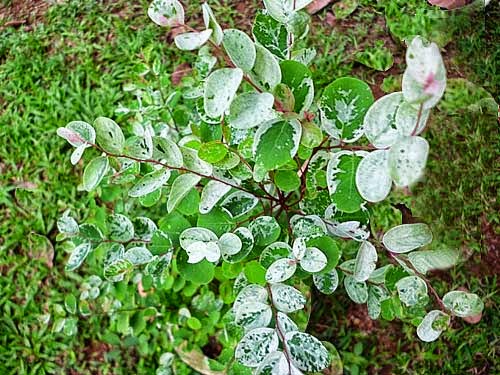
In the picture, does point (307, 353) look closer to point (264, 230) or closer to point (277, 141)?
point (264, 230)

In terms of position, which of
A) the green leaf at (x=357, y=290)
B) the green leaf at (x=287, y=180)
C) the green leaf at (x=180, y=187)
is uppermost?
the green leaf at (x=180, y=187)

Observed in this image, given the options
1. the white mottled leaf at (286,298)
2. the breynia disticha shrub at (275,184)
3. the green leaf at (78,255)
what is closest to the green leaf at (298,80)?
the breynia disticha shrub at (275,184)

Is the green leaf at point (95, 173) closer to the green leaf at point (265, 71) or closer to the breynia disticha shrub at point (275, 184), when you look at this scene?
the breynia disticha shrub at point (275, 184)

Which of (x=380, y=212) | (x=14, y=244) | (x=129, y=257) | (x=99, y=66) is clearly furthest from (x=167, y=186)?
(x=99, y=66)

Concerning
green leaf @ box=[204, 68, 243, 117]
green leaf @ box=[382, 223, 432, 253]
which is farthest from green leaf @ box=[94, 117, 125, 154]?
green leaf @ box=[382, 223, 432, 253]

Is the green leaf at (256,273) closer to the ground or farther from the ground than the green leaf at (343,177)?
closer to the ground

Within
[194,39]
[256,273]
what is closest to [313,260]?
[256,273]
